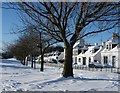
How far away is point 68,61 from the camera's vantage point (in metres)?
13.3

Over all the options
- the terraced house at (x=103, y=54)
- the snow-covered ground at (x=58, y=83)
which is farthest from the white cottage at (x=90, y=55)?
the snow-covered ground at (x=58, y=83)

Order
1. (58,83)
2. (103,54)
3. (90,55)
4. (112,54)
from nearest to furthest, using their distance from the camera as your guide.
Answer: (58,83) → (112,54) → (103,54) → (90,55)

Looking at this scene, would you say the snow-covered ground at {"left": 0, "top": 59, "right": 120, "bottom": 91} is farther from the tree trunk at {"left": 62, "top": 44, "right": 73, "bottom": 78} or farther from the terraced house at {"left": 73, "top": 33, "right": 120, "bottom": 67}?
the terraced house at {"left": 73, "top": 33, "right": 120, "bottom": 67}

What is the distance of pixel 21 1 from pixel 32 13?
5.35ft

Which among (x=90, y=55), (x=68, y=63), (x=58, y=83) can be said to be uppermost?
(x=90, y=55)

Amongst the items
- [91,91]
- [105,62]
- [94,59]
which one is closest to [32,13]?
[91,91]

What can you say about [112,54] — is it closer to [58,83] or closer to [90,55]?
[90,55]

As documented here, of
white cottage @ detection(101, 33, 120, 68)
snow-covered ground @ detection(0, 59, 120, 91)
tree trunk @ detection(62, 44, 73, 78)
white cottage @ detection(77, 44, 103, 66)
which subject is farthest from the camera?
white cottage @ detection(77, 44, 103, 66)

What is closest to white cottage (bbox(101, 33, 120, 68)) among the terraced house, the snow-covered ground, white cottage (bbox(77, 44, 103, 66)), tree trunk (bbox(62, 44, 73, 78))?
the terraced house

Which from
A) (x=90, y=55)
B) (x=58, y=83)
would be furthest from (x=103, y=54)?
(x=58, y=83)

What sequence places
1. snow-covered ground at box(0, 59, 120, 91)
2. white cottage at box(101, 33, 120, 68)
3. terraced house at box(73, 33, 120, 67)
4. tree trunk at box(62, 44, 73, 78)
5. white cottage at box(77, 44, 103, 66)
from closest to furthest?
1. snow-covered ground at box(0, 59, 120, 91)
2. tree trunk at box(62, 44, 73, 78)
3. white cottage at box(101, 33, 120, 68)
4. terraced house at box(73, 33, 120, 67)
5. white cottage at box(77, 44, 103, 66)

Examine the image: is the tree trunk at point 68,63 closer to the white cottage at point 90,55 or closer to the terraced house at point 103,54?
the terraced house at point 103,54

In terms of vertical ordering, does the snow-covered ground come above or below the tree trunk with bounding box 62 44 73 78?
below

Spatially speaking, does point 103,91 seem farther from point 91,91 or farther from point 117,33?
point 117,33
